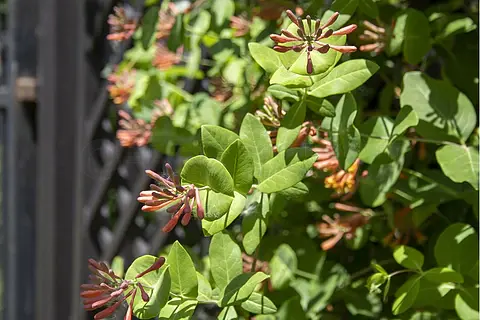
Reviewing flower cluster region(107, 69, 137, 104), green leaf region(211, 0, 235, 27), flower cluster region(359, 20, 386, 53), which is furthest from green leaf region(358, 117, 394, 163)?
flower cluster region(107, 69, 137, 104)

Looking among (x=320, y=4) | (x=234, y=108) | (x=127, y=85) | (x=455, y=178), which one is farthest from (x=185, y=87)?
(x=455, y=178)

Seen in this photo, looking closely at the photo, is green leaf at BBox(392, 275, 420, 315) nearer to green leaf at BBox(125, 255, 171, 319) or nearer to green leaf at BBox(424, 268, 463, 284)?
green leaf at BBox(424, 268, 463, 284)

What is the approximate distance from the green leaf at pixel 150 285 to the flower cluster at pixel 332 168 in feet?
0.77

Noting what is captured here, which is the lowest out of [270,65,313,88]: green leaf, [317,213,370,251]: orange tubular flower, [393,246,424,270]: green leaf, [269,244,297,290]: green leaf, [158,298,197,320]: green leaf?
[269,244,297,290]: green leaf

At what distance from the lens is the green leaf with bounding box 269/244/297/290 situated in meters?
0.90

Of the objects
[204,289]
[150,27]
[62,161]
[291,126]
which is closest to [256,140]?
[291,126]

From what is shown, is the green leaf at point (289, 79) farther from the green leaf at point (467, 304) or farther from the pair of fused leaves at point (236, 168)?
the green leaf at point (467, 304)

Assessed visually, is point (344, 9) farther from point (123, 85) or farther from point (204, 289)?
point (123, 85)

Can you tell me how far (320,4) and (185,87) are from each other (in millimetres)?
617

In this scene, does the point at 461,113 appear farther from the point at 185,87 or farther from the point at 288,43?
the point at 185,87

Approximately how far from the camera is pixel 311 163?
23.8 inches

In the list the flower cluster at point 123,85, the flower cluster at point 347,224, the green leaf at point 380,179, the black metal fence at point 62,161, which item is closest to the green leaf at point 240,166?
the green leaf at point 380,179

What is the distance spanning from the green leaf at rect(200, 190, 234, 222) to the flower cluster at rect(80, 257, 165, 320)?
0.05 meters

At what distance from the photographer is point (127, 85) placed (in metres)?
Result: 1.23
